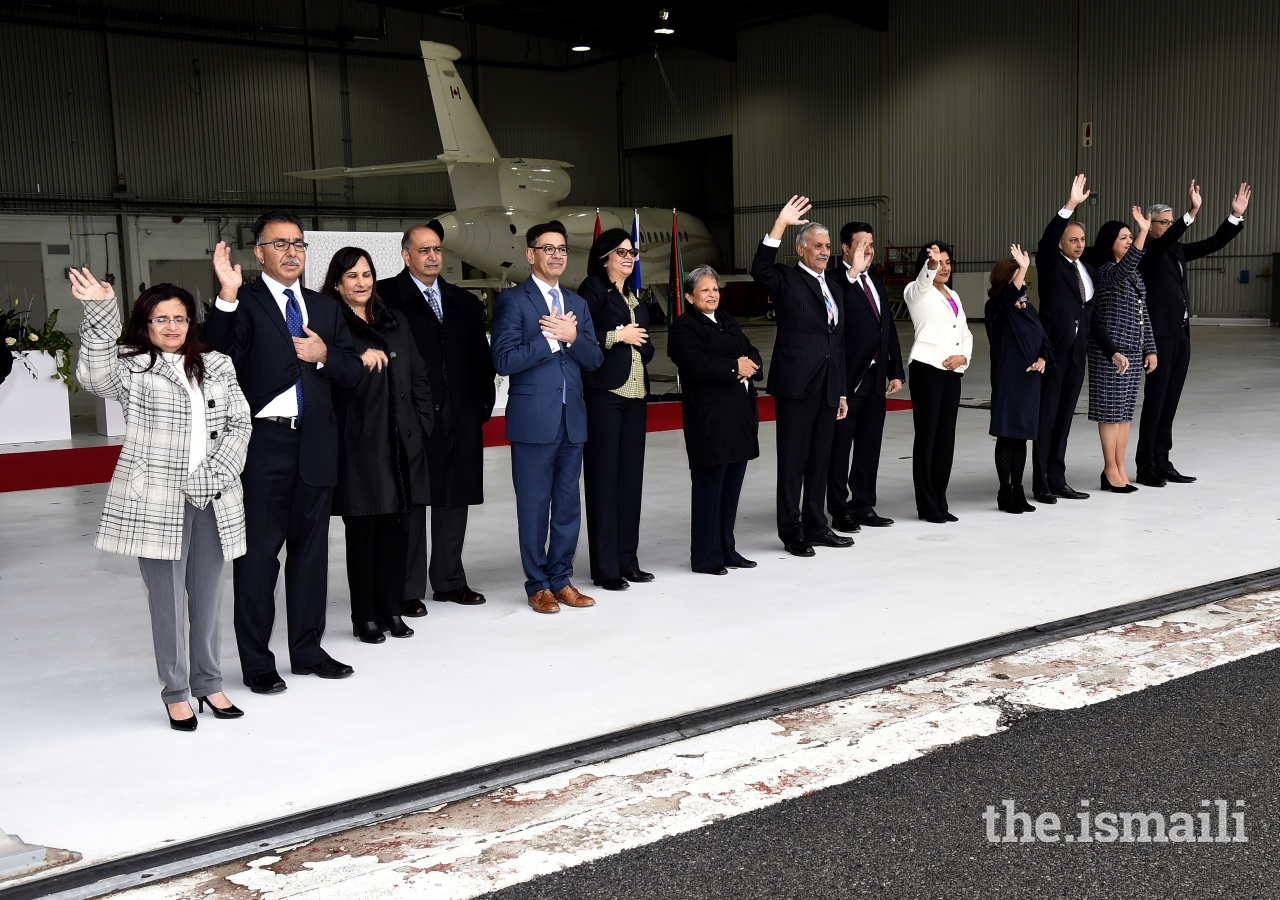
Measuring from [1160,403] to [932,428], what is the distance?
1807 mm

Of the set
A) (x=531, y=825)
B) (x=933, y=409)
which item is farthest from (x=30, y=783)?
(x=933, y=409)

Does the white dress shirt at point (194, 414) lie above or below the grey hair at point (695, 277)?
below

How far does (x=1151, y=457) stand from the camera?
6.76 m

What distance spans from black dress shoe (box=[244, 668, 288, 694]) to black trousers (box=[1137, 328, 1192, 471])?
5214 millimetres

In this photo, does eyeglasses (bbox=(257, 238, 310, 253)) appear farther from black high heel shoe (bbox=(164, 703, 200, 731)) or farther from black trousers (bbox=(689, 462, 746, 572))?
black trousers (bbox=(689, 462, 746, 572))

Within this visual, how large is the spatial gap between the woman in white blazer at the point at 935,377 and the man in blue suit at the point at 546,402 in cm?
219

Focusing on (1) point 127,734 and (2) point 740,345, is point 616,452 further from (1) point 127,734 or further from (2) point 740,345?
(1) point 127,734

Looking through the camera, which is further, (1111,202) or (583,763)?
(1111,202)

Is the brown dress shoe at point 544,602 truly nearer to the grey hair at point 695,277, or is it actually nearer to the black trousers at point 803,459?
the black trousers at point 803,459

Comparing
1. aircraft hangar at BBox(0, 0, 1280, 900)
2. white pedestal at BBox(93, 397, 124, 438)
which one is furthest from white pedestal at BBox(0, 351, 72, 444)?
white pedestal at BBox(93, 397, 124, 438)

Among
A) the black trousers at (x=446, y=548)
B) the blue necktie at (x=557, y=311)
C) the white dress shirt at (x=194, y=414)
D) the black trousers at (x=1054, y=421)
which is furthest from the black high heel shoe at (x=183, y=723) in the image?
the black trousers at (x=1054, y=421)

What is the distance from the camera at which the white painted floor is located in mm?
2889

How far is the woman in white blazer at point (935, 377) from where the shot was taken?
230 inches

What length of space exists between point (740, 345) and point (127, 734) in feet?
9.28
